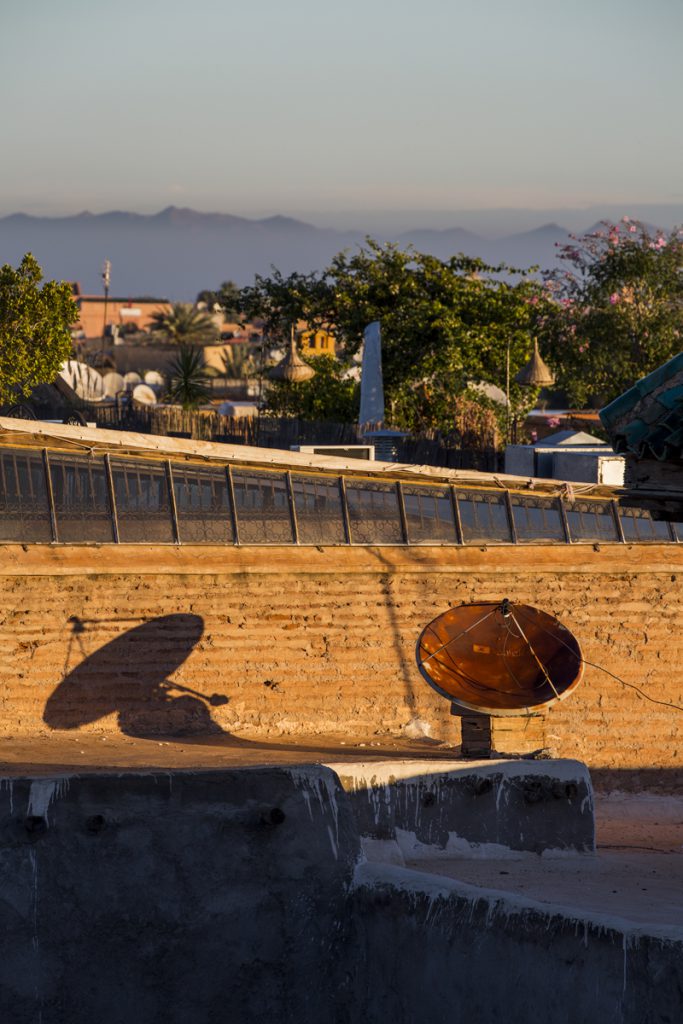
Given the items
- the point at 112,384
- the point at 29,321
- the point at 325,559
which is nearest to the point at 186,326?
the point at 112,384

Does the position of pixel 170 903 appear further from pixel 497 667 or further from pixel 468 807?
pixel 497 667

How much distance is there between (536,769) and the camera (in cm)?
1495

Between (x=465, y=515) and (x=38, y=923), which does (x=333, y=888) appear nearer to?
(x=38, y=923)

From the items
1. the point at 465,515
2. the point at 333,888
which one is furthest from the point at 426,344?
the point at 333,888

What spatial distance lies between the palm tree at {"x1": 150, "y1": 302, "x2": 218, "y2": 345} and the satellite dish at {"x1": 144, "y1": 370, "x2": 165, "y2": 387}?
2668 centimetres

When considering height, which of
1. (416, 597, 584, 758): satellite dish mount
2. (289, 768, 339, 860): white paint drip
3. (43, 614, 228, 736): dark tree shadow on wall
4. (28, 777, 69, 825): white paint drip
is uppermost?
(28, 777, 69, 825): white paint drip

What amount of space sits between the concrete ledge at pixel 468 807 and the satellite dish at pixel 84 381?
132ft

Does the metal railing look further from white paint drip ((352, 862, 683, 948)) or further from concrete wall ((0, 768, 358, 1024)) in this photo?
white paint drip ((352, 862, 683, 948))

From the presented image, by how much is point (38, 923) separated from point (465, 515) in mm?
14050

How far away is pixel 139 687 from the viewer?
21469mm

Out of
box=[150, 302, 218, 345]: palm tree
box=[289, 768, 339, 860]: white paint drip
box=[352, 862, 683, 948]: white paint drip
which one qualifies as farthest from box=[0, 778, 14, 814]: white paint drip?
box=[150, 302, 218, 345]: palm tree

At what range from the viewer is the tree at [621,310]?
143 ft

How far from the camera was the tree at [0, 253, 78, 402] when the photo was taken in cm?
3659

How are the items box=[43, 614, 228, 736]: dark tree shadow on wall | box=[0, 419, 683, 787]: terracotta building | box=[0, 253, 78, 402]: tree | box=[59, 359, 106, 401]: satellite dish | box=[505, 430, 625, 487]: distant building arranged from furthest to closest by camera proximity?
box=[59, 359, 106, 401]: satellite dish
box=[0, 253, 78, 402]: tree
box=[505, 430, 625, 487]: distant building
box=[0, 419, 683, 787]: terracotta building
box=[43, 614, 228, 736]: dark tree shadow on wall
